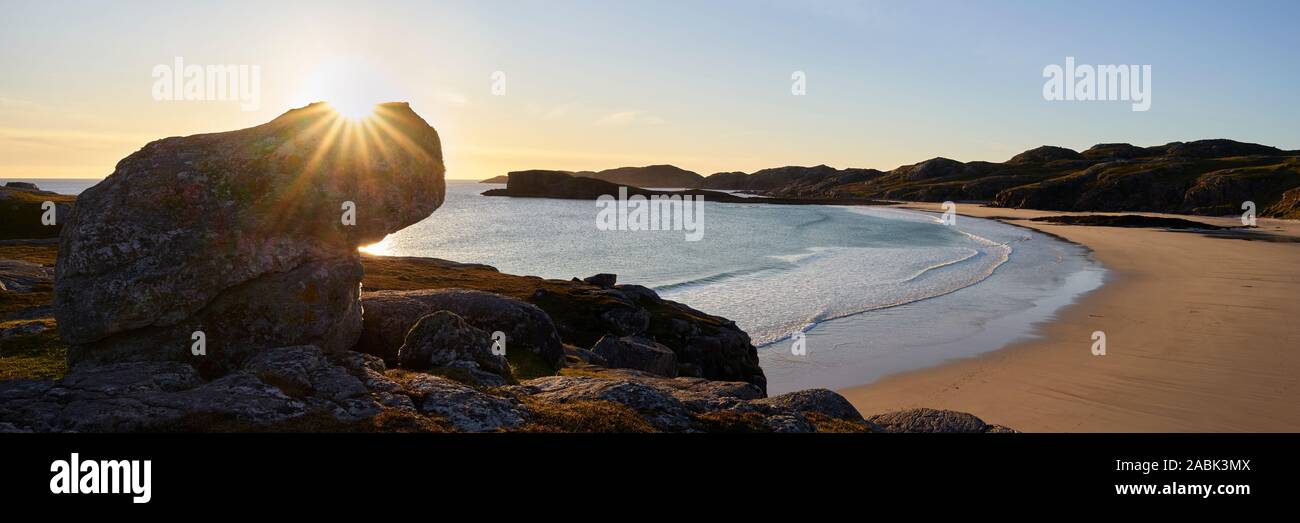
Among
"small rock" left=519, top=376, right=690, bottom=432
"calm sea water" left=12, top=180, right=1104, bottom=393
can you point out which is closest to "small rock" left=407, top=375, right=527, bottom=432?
"small rock" left=519, top=376, right=690, bottom=432

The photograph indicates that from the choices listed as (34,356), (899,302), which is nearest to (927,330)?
(899,302)

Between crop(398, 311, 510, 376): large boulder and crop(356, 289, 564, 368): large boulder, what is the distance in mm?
1782

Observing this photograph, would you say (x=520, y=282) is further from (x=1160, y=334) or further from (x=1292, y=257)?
(x=1292, y=257)

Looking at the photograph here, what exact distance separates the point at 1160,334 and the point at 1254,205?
5682 inches

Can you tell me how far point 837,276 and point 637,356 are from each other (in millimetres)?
41343

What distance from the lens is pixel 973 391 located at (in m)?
24.4

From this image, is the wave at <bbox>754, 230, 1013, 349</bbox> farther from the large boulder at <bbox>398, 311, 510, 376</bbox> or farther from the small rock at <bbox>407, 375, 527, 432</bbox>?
the small rock at <bbox>407, 375, 527, 432</bbox>

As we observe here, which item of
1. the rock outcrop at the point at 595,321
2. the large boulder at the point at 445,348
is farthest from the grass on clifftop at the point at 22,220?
the large boulder at the point at 445,348

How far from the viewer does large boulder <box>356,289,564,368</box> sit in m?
16.9

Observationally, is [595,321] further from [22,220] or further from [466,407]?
[22,220]

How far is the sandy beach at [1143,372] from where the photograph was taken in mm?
20766

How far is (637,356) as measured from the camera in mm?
20656
